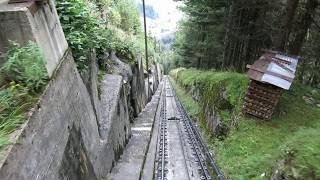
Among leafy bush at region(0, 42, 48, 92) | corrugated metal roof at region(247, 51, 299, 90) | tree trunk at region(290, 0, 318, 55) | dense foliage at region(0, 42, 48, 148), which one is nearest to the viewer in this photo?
dense foliage at region(0, 42, 48, 148)

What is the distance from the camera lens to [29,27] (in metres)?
6.30

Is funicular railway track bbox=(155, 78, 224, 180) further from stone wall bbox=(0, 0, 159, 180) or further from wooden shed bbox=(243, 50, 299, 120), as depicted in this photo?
stone wall bbox=(0, 0, 159, 180)

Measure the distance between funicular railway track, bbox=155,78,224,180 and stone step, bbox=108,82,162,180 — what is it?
604 millimetres

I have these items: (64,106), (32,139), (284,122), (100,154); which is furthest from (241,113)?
(32,139)

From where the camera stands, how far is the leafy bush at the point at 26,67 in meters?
6.05

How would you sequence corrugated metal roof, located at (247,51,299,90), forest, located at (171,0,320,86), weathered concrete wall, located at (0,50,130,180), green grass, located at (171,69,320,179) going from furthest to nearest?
forest, located at (171,0,320,86)
corrugated metal roof, located at (247,51,299,90)
green grass, located at (171,69,320,179)
weathered concrete wall, located at (0,50,130,180)

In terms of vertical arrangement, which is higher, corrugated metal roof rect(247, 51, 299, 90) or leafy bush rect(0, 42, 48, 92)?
leafy bush rect(0, 42, 48, 92)

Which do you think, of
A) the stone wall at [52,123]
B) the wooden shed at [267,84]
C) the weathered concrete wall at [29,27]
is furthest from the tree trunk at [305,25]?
the weathered concrete wall at [29,27]

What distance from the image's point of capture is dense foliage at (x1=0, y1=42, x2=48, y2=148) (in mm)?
5668

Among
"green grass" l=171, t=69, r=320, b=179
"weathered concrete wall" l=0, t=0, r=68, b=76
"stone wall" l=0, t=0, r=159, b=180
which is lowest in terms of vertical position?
"green grass" l=171, t=69, r=320, b=179

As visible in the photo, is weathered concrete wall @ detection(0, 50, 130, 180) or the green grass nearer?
weathered concrete wall @ detection(0, 50, 130, 180)

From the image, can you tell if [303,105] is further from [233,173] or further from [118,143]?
[118,143]

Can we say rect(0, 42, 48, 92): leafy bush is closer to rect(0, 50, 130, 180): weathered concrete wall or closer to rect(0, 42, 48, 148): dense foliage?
rect(0, 42, 48, 148): dense foliage

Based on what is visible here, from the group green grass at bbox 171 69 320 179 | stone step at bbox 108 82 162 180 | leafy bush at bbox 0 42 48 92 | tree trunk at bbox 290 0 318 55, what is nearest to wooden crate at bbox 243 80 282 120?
green grass at bbox 171 69 320 179
